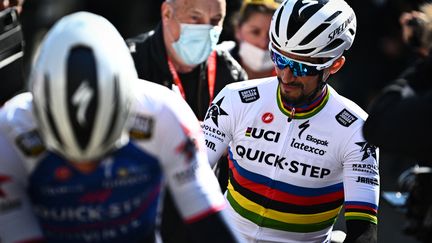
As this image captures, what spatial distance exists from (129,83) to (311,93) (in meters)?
1.65

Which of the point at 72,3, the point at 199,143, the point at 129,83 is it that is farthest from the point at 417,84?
the point at 72,3

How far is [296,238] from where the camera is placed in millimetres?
3846

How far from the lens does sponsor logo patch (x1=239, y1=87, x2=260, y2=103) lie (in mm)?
3992

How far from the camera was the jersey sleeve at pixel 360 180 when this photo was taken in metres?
3.60

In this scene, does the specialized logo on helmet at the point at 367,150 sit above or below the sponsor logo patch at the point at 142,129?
below

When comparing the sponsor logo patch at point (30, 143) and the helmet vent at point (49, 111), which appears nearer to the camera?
the helmet vent at point (49, 111)

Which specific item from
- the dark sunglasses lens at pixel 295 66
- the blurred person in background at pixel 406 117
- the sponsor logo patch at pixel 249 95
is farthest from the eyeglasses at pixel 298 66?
the blurred person in background at pixel 406 117

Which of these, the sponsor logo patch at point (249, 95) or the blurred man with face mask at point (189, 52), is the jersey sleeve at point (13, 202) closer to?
the sponsor logo patch at point (249, 95)

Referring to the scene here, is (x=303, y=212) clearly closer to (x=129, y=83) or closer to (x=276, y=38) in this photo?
(x=276, y=38)

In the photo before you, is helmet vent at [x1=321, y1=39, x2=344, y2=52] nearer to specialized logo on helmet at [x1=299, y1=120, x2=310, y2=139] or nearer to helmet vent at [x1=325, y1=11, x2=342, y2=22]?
helmet vent at [x1=325, y1=11, x2=342, y2=22]

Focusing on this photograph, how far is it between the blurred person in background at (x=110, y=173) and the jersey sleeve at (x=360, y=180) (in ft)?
3.58

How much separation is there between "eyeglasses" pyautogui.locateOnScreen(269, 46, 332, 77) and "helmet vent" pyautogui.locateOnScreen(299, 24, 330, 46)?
10 centimetres

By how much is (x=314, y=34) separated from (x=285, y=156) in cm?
59

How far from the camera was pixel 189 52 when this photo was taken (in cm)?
509
